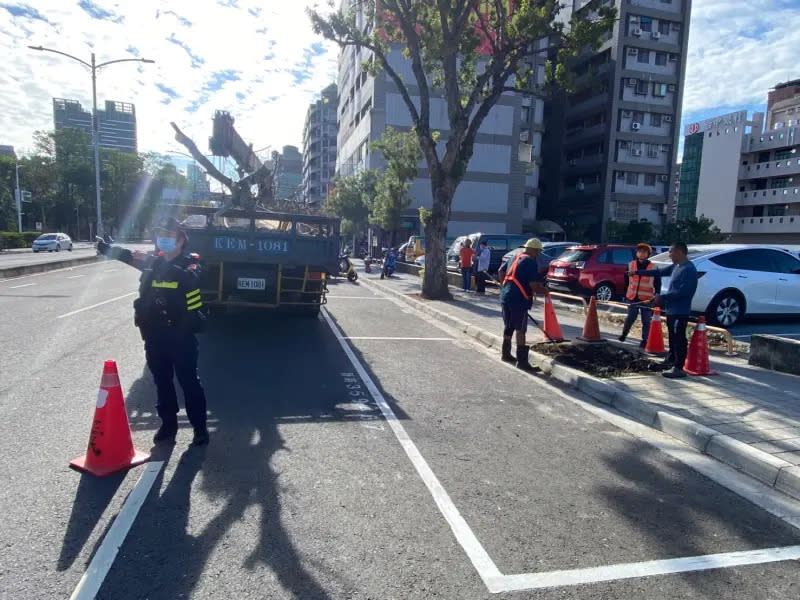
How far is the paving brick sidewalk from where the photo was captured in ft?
15.4

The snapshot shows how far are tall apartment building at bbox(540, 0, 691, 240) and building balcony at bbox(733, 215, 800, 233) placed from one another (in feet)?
38.5

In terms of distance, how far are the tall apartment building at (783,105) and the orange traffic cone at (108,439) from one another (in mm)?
69258

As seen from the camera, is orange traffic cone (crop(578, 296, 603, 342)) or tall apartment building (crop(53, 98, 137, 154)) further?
tall apartment building (crop(53, 98, 137, 154))

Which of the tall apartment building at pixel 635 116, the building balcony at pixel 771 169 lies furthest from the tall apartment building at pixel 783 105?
→ the tall apartment building at pixel 635 116

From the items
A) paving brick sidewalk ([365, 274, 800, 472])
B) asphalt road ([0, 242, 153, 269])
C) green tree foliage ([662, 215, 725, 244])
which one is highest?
green tree foliage ([662, 215, 725, 244])

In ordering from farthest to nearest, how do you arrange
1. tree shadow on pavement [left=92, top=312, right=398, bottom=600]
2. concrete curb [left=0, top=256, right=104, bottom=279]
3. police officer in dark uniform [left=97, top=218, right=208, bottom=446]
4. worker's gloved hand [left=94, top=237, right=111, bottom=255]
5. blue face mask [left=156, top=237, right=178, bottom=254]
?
concrete curb [left=0, top=256, right=104, bottom=279]
worker's gloved hand [left=94, top=237, right=111, bottom=255]
blue face mask [left=156, top=237, right=178, bottom=254]
police officer in dark uniform [left=97, top=218, right=208, bottom=446]
tree shadow on pavement [left=92, top=312, right=398, bottom=600]

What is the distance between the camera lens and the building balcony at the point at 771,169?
50.6 metres

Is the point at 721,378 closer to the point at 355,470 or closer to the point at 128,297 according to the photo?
the point at 355,470

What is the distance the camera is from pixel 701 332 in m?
6.74

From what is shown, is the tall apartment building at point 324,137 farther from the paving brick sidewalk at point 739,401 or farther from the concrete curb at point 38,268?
the paving brick sidewalk at point 739,401

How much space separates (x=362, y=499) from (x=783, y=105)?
73.1 metres

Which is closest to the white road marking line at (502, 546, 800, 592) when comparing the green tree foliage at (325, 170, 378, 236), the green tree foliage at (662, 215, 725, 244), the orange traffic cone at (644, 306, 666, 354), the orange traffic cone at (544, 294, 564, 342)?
the orange traffic cone at (644, 306, 666, 354)

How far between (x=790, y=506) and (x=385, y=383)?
410 cm

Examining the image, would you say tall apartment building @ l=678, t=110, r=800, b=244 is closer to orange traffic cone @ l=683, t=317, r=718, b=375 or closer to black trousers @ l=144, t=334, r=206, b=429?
orange traffic cone @ l=683, t=317, r=718, b=375
